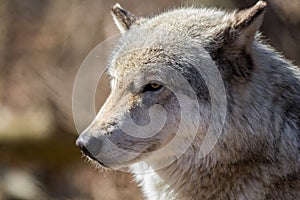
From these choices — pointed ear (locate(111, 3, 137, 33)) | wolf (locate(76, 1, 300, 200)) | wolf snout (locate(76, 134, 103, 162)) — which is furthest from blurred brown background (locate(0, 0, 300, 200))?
wolf snout (locate(76, 134, 103, 162))

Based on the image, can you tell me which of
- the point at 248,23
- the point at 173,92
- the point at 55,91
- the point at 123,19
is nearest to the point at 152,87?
the point at 173,92

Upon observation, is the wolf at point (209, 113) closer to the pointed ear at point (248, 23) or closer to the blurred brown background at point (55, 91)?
the pointed ear at point (248, 23)

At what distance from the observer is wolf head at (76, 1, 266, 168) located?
391cm

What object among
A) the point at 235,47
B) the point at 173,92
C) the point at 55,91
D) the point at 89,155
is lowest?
the point at 55,91

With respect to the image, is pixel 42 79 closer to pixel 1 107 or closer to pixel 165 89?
pixel 1 107

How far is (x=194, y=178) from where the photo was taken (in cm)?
410

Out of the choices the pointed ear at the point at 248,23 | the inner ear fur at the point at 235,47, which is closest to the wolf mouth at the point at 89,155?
the inner ear fur at the point at 235,47

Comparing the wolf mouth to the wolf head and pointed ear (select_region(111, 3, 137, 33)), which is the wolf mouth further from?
pointed ear (select_region(111, 3, 137, 33))

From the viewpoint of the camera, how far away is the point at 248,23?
12.7 feet

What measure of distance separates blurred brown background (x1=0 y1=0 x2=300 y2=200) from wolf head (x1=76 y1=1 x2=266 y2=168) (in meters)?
3.64

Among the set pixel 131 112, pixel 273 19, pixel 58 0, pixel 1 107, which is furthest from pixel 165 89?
pixel 58 0

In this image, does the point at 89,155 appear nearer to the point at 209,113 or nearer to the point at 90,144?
the point at 90,144

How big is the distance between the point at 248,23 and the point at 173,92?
51 cm

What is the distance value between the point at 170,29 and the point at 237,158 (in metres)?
0.77
